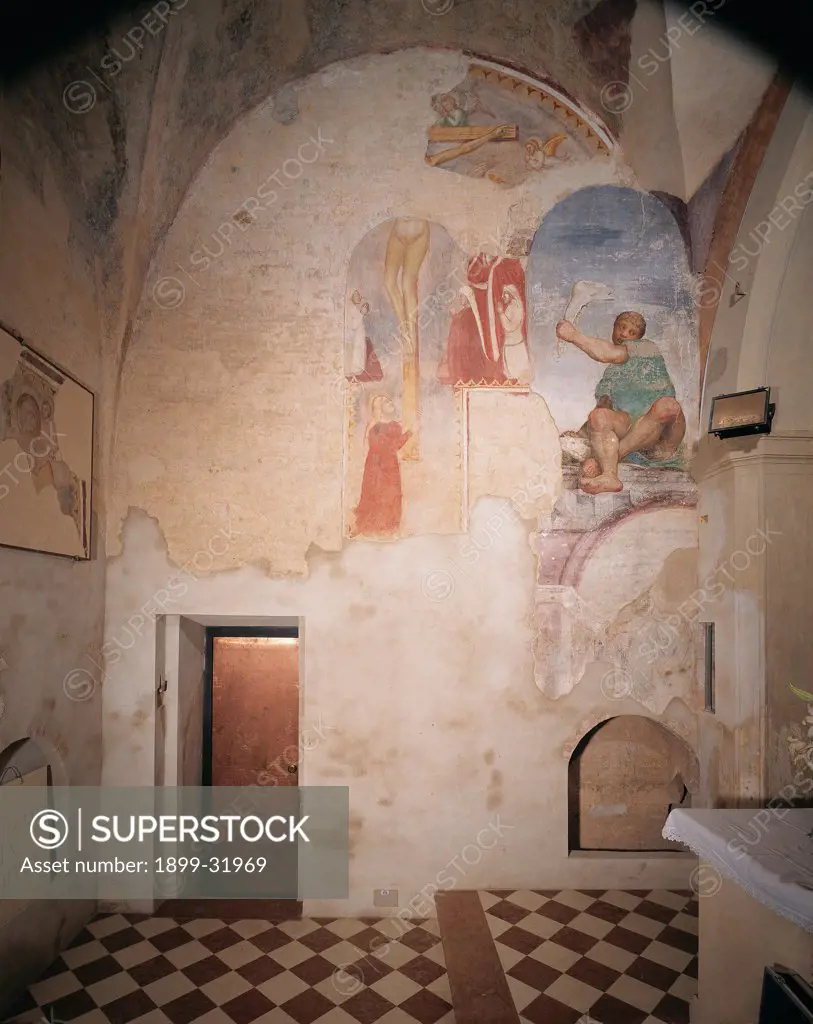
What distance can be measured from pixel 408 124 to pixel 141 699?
21.5 feet

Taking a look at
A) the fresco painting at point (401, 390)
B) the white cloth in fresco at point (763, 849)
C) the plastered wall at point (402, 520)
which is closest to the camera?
the white cloth in fresco at point (763, 849)

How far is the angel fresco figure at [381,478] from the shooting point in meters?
7.19

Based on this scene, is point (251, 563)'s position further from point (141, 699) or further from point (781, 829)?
point (781, 829)

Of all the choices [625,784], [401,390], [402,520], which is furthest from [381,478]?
[625,784]

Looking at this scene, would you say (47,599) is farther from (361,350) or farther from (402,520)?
(361,350)

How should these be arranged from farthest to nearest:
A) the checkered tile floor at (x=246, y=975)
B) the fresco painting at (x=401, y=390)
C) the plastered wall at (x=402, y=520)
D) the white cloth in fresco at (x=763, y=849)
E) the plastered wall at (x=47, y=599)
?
the fresco painting at (x=401, y=390) < the plastered wall at (x=402, y=520) < the plastered wall at (x=47, y=599) < the checkered tile floor at (x=246, y=975) < the white cloth in fresco at (x=763, y=849)

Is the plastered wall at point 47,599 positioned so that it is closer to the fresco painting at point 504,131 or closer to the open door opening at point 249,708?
the open door opening at point 249,708

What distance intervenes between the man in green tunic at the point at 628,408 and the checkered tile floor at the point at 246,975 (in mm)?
4709

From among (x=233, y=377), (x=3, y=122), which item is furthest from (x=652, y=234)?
(x=3, y=122)

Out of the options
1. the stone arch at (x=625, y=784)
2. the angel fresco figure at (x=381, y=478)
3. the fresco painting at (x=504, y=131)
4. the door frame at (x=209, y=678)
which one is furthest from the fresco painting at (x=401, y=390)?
the stone arch at (x=625, y=784)

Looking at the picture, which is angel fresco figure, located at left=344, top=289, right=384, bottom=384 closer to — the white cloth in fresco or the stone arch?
the stone arch

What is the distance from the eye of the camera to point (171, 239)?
7.35 metres

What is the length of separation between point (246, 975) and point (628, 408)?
6.27m

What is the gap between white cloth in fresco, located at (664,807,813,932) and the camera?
3.83 meters
